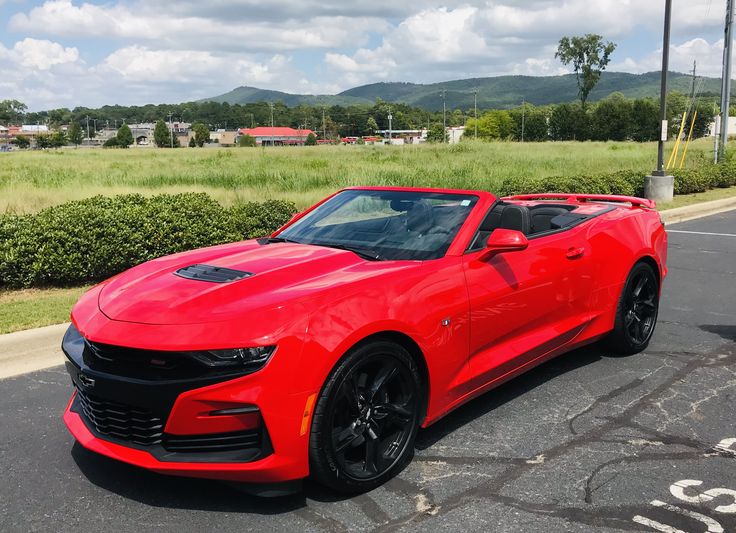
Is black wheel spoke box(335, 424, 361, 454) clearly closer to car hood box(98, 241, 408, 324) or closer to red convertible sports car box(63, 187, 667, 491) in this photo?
red convertible sports car box(63, 187, 667, 491)

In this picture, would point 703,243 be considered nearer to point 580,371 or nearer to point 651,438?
point 580,371

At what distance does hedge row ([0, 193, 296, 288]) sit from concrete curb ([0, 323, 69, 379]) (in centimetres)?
227

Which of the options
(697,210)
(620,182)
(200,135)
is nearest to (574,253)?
(697,210)

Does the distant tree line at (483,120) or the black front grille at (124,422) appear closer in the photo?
the black front grille at (124,422)

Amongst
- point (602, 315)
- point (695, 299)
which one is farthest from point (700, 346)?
point (695, 299)

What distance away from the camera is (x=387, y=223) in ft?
14.4

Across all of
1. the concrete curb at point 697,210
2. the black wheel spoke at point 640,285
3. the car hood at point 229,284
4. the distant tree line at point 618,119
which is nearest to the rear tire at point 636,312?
the black wheel spoke at point 640,285

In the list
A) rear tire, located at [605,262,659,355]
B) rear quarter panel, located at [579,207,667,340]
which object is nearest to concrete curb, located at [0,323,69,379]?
rear quarter panel, located at [579,207,667,340]

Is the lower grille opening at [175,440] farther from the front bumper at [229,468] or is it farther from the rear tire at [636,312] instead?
the rear tire at [636,312]

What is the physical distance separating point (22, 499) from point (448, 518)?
2.06 metres

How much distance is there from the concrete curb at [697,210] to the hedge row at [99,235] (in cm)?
1081

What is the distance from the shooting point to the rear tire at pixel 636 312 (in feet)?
17.4

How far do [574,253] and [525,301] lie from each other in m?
0.73

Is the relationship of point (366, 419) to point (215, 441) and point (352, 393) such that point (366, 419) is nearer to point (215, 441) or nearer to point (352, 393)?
point (352, 393)
